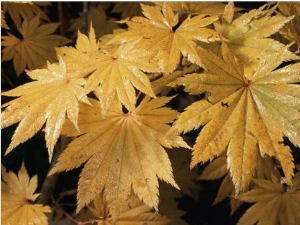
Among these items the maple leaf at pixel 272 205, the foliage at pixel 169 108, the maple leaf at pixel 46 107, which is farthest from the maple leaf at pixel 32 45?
the maple leaf at pixel 272 205

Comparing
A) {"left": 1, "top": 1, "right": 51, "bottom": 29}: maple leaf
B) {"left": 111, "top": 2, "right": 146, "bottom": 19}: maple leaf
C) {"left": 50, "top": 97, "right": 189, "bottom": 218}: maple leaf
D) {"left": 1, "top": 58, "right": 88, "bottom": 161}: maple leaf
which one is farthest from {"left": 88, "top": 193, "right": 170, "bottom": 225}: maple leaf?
{"left": 111, "top": 2, "right": 146, "bottom": 19}: maple leaf

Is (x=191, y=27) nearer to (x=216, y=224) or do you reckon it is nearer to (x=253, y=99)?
(x=253, y=99)

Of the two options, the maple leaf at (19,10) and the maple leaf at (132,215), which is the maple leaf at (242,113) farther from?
the maple leaf at (19,10)

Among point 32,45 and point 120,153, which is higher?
point 32,45

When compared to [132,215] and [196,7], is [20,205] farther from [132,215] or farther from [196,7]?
[196,7]

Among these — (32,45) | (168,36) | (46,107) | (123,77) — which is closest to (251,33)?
(168,36)

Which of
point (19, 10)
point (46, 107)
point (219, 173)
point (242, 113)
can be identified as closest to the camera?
point (242, 113)

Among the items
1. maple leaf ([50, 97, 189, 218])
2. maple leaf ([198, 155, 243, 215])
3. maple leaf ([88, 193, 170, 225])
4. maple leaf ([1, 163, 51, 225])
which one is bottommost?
maple leaf ([1, 163, 51, 225])

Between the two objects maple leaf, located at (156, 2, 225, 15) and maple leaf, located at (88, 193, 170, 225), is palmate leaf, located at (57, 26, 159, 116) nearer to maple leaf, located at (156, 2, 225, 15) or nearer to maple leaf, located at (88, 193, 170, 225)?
maple leaf, located at (156, 2, 225, 15)
